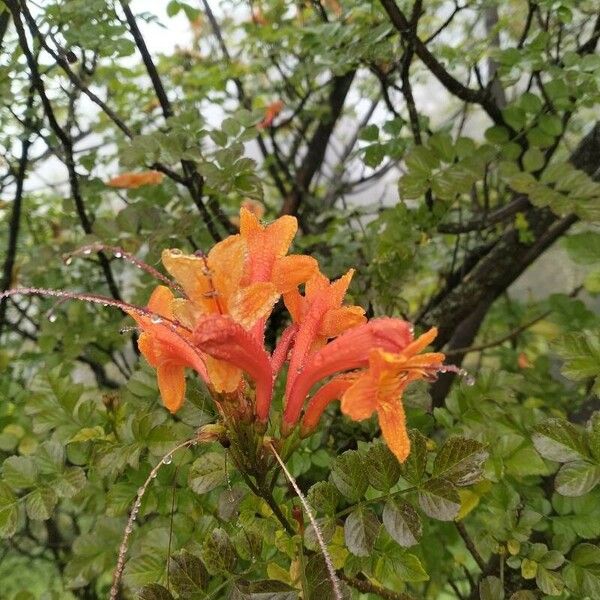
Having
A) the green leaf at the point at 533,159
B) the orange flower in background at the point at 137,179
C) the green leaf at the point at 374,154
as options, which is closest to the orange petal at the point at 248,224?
the green leaf at the point at 374,154

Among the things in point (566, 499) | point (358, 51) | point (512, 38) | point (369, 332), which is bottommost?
point (566, 499)

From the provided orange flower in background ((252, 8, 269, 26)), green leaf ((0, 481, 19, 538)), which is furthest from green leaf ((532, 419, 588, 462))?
orange flower in background ((252, 8, 269, 26))

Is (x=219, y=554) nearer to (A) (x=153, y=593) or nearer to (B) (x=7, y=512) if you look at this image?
(A) (x=153, y=593)

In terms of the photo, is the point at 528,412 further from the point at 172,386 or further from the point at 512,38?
the point at 512,38

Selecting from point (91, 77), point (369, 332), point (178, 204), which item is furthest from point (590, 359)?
point (91, 77)

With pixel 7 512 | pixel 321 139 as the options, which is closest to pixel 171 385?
pixel 7 512
